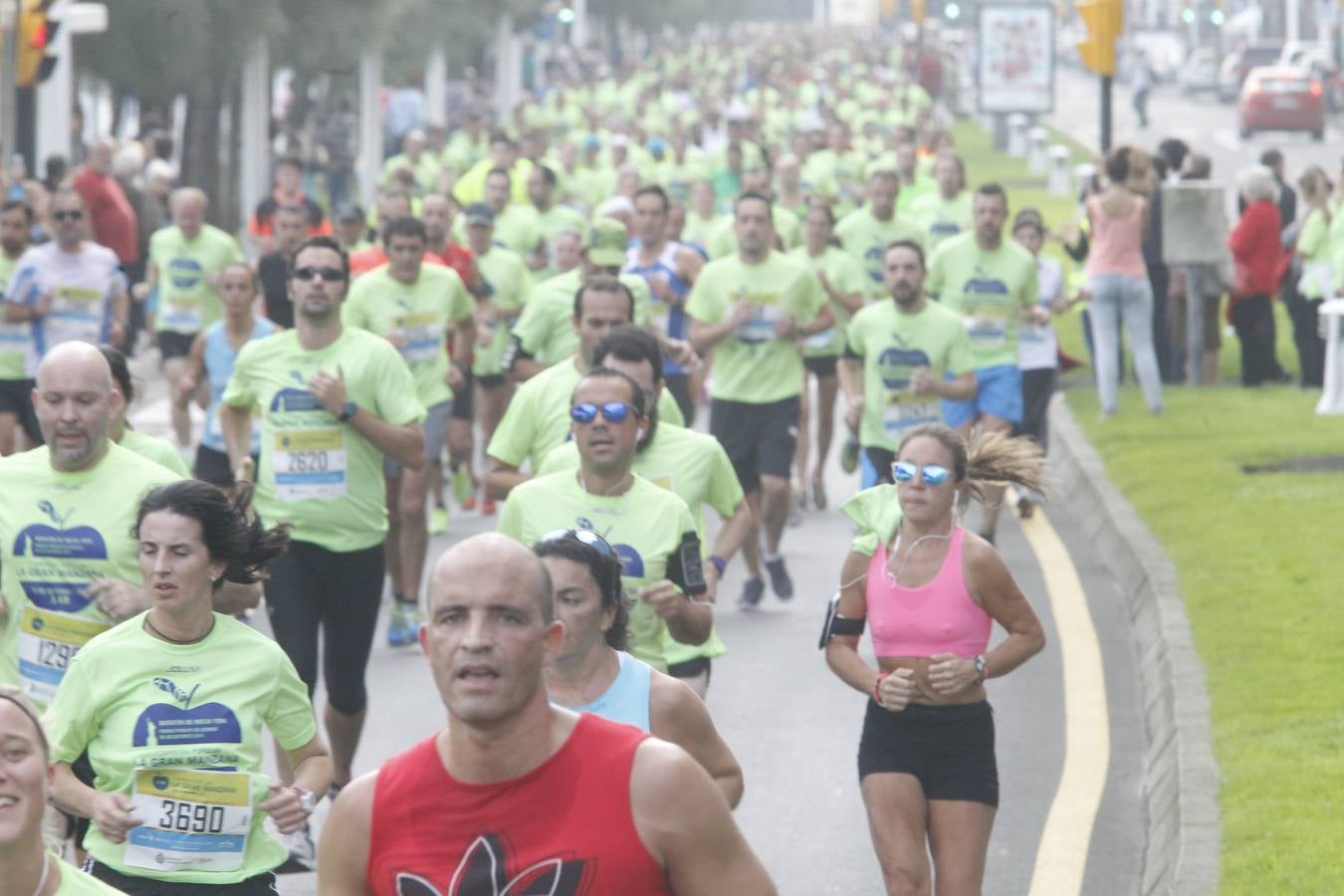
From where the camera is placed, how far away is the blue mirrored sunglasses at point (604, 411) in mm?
7215

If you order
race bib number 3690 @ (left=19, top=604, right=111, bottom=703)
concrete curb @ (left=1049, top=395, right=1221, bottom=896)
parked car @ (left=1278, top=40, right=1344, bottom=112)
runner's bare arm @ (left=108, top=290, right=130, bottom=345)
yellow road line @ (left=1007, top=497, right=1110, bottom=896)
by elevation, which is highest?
parked car @ (left=1278, top=40, right=1344, bottom=112)

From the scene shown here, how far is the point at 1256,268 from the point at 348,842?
17258 millimetres

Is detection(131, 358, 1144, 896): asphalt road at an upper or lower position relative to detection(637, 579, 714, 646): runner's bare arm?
lower

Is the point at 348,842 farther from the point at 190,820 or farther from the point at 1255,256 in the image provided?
the point at 1255,256

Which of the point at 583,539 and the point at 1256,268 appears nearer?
the point at 583,539

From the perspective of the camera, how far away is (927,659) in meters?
6.90

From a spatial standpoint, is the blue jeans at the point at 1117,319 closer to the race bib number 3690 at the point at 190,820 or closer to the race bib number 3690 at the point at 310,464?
the race bib number 3690 at the point at 310,464

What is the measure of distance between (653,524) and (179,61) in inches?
1001

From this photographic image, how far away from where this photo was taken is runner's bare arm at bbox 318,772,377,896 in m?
3.95

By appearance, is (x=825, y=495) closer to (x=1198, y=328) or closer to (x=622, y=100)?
(x=1198, y=328)

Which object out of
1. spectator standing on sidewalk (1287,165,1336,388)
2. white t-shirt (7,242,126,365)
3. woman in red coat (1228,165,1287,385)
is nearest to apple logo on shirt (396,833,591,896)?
white t-shirt (7,242,126,365)

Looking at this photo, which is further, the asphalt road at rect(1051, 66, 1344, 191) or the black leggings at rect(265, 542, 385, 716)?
the asphalt road at rect(1051, 66, 1344, 191)

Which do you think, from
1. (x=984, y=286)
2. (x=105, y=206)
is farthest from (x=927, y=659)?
(x=105, y=206)

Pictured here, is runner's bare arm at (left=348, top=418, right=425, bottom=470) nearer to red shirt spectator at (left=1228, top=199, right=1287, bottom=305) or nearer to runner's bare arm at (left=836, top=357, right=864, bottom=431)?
runner's bare arm at (left=836, top=357, right=864, bottom=431)
